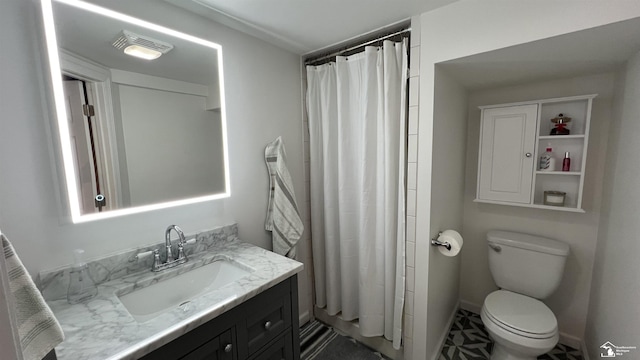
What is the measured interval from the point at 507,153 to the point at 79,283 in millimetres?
2572

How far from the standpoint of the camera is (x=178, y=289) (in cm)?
126

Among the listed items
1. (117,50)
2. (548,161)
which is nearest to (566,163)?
(548,161)

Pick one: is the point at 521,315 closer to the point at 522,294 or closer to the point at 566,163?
the point at 522,294

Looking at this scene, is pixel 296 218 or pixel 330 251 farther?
pixel 330 251

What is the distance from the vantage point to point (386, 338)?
1780mm

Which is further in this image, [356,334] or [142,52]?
[356,334]

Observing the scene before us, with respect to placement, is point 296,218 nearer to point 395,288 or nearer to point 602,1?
point 395,288

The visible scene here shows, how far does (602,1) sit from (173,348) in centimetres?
210

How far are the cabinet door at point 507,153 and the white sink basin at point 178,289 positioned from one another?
1.86m

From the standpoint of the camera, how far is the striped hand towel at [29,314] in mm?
514

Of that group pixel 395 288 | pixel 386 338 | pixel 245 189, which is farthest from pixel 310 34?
pixel 386 338

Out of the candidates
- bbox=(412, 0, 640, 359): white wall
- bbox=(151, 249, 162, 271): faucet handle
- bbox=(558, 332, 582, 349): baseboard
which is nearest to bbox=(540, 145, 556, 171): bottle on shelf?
bbox=(412, 0, 640, 359): white wall

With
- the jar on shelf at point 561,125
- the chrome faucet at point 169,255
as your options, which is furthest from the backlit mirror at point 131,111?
the jar on shelf at point 561,125

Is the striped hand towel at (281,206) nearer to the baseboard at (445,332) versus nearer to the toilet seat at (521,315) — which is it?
the baseboard at (445,332)
